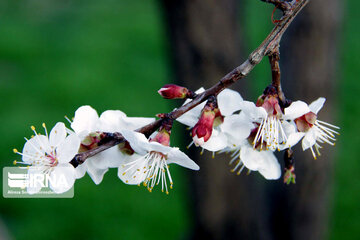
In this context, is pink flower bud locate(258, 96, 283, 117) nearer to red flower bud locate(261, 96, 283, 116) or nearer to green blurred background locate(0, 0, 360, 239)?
red flower bud locate(261, 96, 283, 116)

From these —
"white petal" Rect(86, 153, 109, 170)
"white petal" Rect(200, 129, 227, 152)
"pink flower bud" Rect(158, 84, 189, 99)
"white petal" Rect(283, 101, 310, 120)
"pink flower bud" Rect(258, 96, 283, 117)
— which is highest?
"pink flower bud" Rect(158, 84, 189, 99)

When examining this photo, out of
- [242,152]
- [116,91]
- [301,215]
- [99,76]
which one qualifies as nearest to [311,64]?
[301,215]

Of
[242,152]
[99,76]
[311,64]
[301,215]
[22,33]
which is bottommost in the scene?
[301,215]

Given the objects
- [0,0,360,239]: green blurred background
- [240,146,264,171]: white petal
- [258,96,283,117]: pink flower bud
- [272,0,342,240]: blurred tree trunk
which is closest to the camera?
[258,96,283,117]: pink flower bud

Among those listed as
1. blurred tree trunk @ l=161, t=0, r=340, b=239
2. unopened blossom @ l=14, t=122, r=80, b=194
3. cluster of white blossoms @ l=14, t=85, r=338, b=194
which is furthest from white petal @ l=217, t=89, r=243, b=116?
blurred tree trunk @ l=161, t=0, r=340, b=239

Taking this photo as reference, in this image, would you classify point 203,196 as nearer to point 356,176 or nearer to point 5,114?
point 356,176

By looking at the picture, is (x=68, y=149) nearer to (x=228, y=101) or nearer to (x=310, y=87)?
(x=228, y=101)

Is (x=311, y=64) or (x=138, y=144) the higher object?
(x=311, y=64)

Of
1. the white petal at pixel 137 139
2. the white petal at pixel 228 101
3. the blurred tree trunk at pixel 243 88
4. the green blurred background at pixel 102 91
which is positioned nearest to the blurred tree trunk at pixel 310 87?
the blurred tree trunk at pixel 243 88
